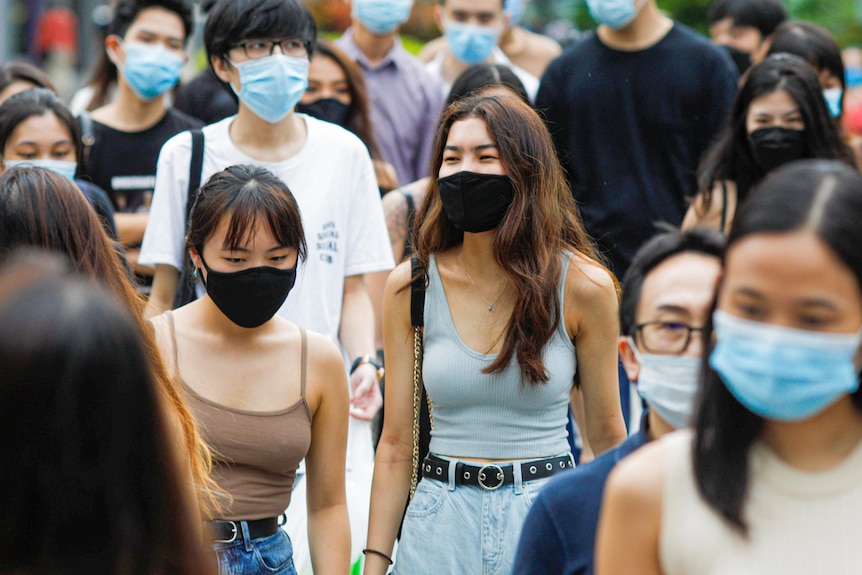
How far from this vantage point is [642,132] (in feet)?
20.1

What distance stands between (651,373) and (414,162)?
4.12 metres

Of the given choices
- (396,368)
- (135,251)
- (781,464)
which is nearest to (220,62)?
(135,251)

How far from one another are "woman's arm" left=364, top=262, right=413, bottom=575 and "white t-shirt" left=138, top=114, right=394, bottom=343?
0.88 meters

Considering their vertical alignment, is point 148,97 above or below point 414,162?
above

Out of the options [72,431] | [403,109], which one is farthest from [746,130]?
[72,431]

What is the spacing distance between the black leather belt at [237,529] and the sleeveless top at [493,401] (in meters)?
0.54

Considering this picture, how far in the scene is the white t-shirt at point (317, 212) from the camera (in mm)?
4836

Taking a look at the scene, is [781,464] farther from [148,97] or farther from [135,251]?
[148,97]

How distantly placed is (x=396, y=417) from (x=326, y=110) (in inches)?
107

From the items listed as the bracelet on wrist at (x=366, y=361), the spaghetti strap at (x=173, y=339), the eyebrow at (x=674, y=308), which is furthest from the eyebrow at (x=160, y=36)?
the eyebrow at (x=674, y=308)

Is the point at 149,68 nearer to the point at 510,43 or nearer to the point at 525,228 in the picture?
the point at 510,43

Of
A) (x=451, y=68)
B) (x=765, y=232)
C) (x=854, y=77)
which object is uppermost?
(x=765, y=232)

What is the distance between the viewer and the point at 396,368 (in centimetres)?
398

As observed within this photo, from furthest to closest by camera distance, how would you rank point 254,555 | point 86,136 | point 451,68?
point 451,68, point 86,136, point 254,555
